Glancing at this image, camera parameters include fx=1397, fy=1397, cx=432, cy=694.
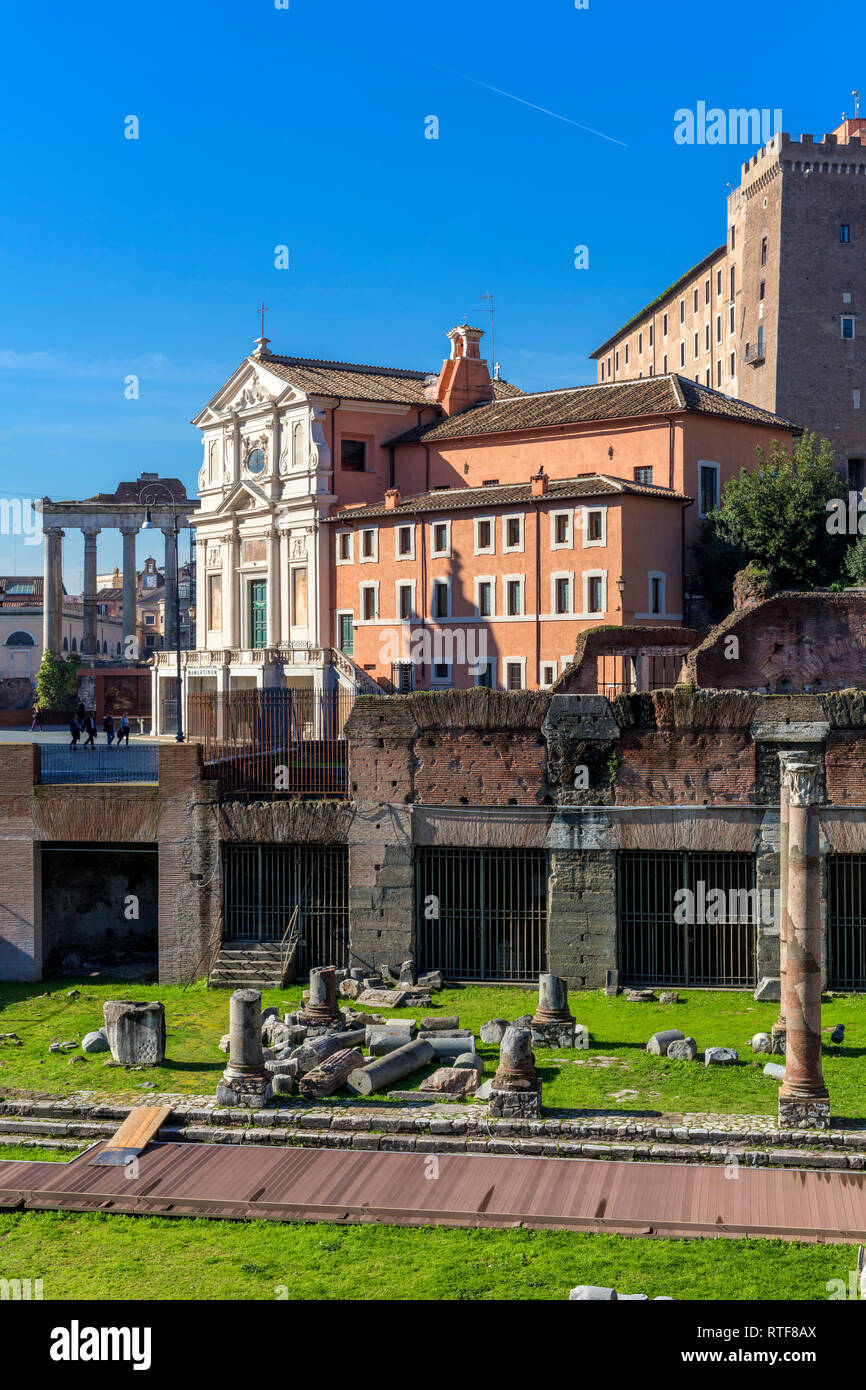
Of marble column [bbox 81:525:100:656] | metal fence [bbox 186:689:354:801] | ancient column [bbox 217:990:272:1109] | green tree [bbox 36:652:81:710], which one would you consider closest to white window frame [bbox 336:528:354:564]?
green tree [bbox 36:652:81:710]

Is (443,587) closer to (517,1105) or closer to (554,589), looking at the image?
(554,589)

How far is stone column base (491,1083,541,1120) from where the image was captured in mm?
13062

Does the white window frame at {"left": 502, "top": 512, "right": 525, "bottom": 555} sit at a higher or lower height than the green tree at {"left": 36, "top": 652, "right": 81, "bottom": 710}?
higher

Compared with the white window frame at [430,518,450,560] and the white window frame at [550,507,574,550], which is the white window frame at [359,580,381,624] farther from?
the white window frame at [550,507,574,550]

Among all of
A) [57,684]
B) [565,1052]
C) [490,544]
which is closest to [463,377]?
[490,544]

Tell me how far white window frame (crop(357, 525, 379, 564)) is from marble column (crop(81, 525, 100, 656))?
22.3 meters

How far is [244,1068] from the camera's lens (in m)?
13.9

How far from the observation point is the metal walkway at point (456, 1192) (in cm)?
1089

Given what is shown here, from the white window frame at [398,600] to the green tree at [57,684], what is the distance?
69.4ft

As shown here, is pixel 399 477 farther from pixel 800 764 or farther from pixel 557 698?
pixel 800 764

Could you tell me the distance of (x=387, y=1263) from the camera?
1016cm

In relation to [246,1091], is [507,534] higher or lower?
higher

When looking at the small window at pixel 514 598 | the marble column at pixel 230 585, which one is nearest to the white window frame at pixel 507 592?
the small window at pixel 514 598

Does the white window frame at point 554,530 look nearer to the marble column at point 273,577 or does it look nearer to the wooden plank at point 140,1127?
the marble column at point 273,577
